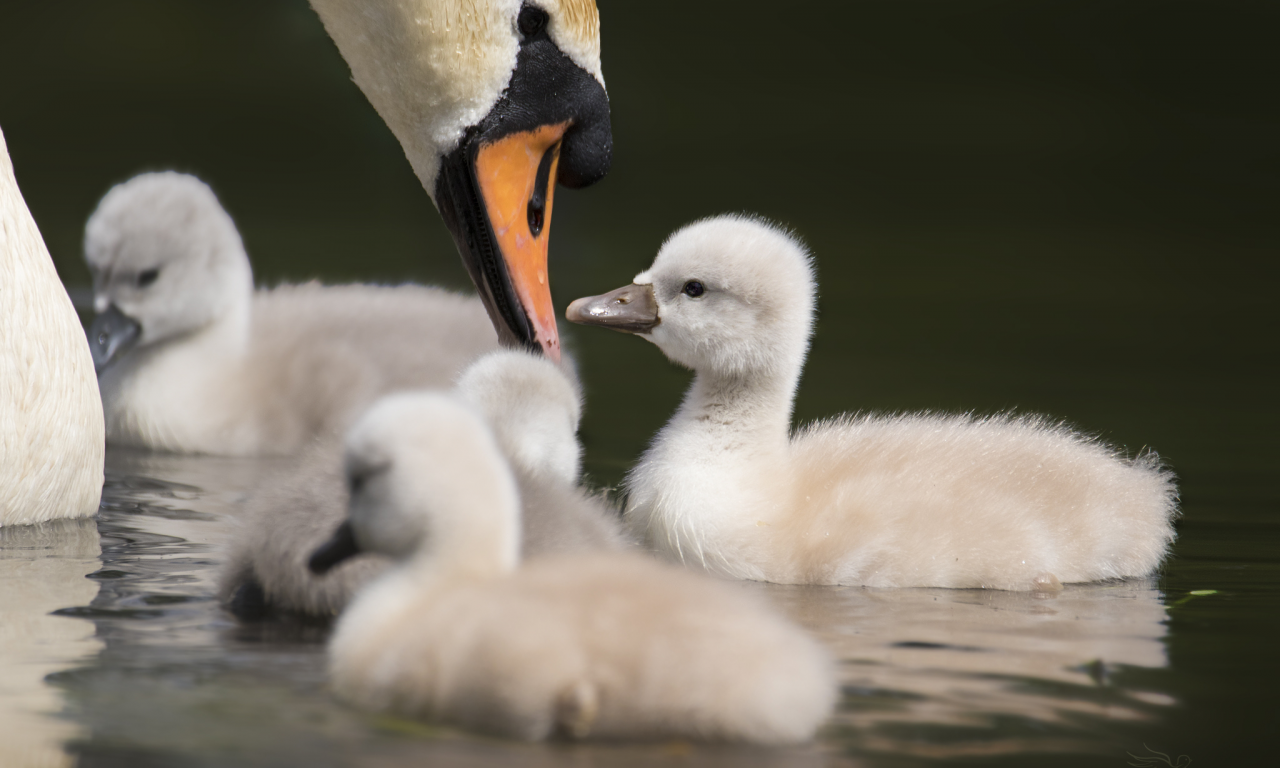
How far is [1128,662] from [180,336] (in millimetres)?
3616

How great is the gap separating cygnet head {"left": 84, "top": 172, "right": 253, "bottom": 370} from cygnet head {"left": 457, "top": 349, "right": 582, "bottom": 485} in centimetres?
202

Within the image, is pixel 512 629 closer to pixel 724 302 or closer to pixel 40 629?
pixel 40 629

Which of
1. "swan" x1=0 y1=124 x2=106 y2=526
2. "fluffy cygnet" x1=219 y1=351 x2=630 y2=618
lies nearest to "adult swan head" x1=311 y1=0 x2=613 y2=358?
"fluffy cygnet" x1=219 y1=351 x2=630 y2=618

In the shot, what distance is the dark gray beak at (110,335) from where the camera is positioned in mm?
6121

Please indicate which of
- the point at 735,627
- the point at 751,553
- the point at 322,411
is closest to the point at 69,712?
the point at 735,627

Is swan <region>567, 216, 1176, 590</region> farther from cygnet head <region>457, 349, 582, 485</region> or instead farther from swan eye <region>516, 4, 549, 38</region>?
swan eye <region>516, 4, 549, 38</region>

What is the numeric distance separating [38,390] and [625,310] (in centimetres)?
134

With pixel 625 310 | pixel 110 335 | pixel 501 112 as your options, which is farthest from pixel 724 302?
pixel 110 335

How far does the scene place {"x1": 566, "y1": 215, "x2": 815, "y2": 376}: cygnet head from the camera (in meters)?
4.44

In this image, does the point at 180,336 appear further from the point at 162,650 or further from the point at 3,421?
the point at 162,650

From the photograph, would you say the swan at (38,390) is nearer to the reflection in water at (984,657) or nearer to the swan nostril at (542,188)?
the swan nostril at (542,188)

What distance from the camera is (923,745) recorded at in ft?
9.90

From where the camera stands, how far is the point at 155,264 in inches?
241

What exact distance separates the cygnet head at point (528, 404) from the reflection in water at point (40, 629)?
0.91 meters
